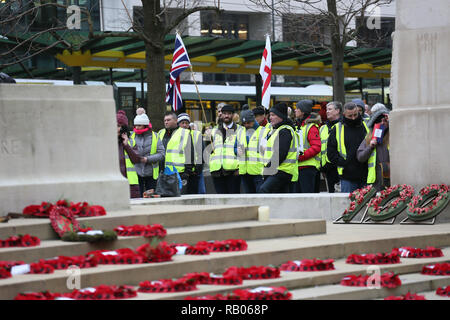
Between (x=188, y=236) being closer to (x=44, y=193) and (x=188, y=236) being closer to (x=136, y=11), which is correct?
(x=44, y=193)

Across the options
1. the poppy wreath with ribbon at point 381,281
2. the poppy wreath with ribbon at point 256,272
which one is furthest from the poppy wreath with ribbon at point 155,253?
the poppy wreath with ribbon at point 381,281

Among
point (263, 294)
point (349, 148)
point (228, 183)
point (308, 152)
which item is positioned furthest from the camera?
point (228, 183)

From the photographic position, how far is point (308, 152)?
1338 cm

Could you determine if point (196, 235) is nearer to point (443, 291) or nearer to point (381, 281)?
point (381, 281)

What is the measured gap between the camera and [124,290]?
6805 mm

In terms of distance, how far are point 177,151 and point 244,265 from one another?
6.23 meters

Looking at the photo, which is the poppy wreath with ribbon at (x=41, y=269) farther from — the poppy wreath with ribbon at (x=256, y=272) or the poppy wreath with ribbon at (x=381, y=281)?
the poppy wreath with ribbon at (x=381, y=281)

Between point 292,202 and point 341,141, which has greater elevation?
point 341,141

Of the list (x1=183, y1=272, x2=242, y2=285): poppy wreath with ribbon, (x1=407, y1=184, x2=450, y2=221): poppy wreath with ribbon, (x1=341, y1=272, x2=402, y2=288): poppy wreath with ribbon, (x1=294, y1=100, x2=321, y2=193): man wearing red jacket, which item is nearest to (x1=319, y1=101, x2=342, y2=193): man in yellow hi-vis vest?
(x1=294, y1=100, x2=321, y2=193): man wearing red jacket

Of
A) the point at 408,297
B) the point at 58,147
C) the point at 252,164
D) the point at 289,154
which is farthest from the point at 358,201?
the point at 408,297

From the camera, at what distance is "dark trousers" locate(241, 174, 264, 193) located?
1395 cm

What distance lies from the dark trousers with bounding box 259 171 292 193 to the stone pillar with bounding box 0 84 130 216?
135 inches
